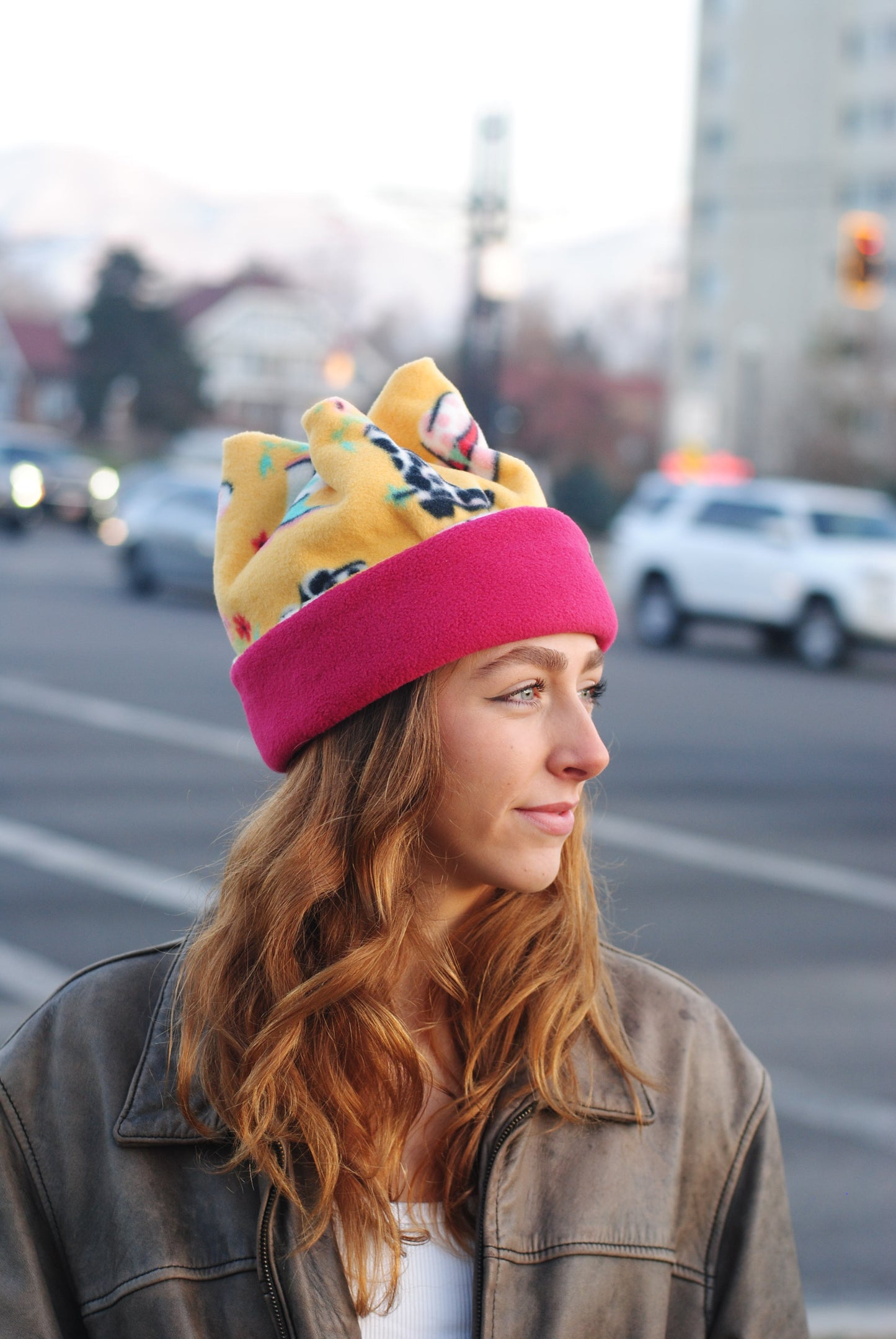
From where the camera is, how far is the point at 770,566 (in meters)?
19.2

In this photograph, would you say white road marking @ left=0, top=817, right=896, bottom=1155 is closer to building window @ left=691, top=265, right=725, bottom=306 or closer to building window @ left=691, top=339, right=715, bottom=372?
building window @ left=691, top=339, right=715, bottom=372

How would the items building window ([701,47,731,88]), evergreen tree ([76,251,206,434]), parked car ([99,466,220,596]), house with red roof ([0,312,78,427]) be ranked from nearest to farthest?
parked car ([99,466,220,596])
evergreen tree ([76,251,206,434])
house with red roof ([0,312,78,427])
building window ([701,47,731,88])

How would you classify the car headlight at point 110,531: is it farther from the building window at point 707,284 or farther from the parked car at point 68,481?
the building window at point 707,284

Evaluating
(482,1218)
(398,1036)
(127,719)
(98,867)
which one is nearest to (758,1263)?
(482,1218)

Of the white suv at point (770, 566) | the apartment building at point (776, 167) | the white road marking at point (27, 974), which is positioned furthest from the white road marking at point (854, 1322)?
the apartment building at point (776, 167)

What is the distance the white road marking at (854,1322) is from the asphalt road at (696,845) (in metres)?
0.02

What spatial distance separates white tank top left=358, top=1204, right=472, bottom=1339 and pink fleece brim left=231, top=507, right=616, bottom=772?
2.19ft

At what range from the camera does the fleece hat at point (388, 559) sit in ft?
6.49

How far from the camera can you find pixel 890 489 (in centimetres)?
3959

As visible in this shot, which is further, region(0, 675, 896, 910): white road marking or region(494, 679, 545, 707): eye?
region(0, 675, 896, 910): white road marking

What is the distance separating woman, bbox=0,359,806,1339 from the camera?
1.88 meters

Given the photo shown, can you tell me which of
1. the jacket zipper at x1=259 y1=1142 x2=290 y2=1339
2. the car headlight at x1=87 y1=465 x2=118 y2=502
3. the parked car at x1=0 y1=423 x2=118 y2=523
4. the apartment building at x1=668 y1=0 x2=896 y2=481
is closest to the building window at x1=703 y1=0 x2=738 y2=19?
the apartment building at x1=668 y1=0 x2=896 y2=481

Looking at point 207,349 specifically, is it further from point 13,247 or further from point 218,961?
point 218,961

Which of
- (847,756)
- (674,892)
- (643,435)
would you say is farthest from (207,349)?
(674,892)
